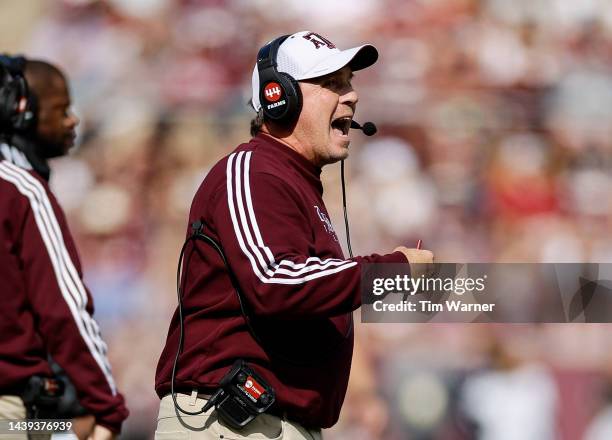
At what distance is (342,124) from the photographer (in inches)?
139

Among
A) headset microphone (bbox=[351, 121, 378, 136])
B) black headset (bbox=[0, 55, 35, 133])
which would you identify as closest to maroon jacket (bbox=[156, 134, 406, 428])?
headset microphone (bbox=[351, 121, 378, 136])

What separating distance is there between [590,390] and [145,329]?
261 cm

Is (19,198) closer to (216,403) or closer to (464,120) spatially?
(216,403)

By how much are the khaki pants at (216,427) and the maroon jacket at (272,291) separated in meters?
0.04

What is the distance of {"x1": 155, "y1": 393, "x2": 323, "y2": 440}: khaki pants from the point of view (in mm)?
3174

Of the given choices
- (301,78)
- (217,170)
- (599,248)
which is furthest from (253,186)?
(599,248)

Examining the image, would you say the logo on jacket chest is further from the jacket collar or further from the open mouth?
the jacket collar

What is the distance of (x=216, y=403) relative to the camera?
10.2 feet

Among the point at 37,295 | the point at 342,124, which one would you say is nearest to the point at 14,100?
the point at 37,295

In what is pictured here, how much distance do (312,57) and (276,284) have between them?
81cm

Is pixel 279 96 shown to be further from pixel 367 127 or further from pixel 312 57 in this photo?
pixel 367 127

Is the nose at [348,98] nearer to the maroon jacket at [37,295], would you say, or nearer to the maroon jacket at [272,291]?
the maroon jacket at [272,291]

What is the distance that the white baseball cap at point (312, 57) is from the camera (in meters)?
3.44

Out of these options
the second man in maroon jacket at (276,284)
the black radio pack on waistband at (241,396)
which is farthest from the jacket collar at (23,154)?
the black radio pack on waistband at (241,396)
